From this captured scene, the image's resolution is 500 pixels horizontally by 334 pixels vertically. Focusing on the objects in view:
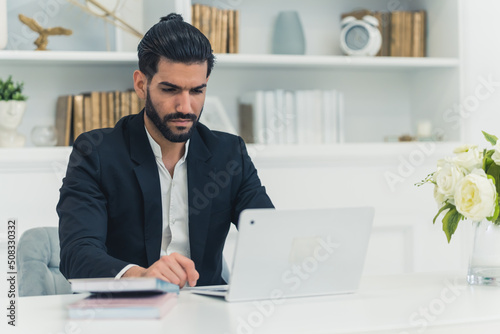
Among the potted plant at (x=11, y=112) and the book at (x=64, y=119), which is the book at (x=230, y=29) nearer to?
the book at (x=64, y=119)

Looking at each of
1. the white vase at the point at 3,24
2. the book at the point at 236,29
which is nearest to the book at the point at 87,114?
the white vase at the point at 3,24

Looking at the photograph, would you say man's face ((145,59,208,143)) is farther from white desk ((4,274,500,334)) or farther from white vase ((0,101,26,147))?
white vase ((0,101,26,147))

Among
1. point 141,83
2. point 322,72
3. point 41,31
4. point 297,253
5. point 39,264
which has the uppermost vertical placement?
point 41,31

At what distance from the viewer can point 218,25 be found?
8.94 feet

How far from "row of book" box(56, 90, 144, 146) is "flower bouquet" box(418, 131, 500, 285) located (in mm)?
1412

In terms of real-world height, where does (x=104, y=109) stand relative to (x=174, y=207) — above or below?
above

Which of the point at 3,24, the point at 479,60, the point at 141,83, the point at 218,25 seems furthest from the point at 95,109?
the point at 479,60

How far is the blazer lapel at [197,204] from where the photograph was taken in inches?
72.7

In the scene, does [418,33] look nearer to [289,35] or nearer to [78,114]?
[289,35]

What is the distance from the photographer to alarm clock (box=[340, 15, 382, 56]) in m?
2.91

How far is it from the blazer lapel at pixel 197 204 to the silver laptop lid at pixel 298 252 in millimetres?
511

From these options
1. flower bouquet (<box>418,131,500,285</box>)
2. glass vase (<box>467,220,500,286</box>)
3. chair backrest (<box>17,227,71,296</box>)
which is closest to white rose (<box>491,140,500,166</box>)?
flower bouquet (<box>418,131,500,285</box>)

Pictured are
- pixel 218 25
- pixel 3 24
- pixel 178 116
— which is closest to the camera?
pixel 178 116

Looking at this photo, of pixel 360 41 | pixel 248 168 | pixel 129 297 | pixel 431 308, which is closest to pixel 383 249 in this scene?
pixel 360 41
